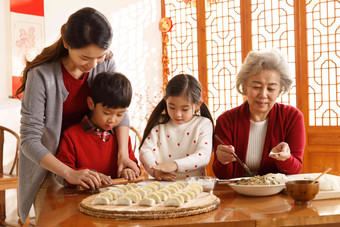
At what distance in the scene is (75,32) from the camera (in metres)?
1.67

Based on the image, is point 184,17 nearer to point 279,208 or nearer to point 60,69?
point 60,69

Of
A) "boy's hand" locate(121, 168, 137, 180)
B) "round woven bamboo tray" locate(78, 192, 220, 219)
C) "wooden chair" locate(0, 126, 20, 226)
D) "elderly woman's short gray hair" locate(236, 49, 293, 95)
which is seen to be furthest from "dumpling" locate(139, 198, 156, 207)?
"wooden chair" locate(0, 126, 20, 226)

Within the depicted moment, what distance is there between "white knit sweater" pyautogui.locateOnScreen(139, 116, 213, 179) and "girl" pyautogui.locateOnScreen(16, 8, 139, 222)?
0.57 ft

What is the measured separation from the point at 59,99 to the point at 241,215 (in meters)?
0.97

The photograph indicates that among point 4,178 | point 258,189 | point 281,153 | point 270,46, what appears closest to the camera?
point 258,189

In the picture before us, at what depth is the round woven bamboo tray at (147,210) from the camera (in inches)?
47.4

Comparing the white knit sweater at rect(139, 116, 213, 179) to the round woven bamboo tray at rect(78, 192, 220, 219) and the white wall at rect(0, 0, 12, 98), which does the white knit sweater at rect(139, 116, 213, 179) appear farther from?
the white wall at rect(0, 0, 12, 98)

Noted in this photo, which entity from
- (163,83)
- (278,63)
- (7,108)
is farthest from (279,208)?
(163,83)

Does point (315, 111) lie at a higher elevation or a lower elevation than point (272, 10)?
lower

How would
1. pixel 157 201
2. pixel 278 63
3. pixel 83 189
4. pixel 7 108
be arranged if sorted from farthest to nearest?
1. pixel 7 108
2. pixel 278 63
3. pixel 83 189
4. pixel 157 201

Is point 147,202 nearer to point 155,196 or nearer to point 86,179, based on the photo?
point 155,196

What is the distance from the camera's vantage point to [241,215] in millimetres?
1221

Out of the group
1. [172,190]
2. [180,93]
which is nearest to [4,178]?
[180,93]

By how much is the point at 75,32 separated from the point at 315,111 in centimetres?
353
